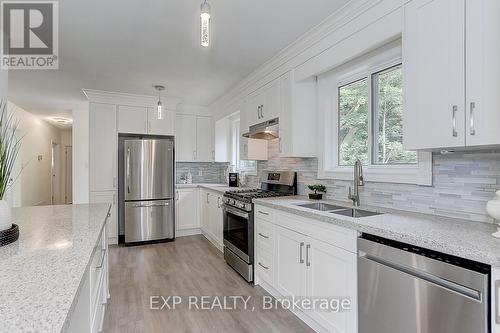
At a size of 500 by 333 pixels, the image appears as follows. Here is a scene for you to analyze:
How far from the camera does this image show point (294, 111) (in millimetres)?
2869

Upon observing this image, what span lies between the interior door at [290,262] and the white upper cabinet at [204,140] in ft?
10.5

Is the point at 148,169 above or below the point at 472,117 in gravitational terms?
below

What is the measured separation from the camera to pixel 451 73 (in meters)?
1.44

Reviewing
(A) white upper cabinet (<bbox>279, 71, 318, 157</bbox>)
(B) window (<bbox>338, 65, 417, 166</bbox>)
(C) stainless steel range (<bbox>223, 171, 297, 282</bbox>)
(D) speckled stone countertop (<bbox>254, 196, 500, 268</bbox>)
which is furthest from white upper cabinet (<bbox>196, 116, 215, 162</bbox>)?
(D) speckled stone countertop (<bbox>254, 196, 500, 268</bbox>)

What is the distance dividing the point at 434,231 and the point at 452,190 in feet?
1.63

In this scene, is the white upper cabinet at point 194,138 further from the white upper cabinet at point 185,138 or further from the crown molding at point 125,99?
the crown molding at point 125,99

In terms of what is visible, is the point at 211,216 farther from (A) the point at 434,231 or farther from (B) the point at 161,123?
(A) the point at 434,231

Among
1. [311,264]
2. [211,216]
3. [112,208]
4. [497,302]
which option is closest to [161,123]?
[112,208]

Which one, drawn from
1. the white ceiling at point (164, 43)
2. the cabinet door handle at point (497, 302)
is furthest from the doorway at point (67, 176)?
the cabinet door handle at point (497, 302)

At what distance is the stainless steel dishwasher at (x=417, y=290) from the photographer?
1.11 m


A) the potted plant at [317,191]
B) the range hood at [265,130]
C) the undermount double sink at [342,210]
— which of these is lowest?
the undermount double sink at [342,210]

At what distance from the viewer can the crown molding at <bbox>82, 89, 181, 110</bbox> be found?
4.38 metres

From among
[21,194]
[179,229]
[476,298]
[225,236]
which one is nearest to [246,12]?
[476,298]

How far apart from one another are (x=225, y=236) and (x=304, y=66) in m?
2.20
